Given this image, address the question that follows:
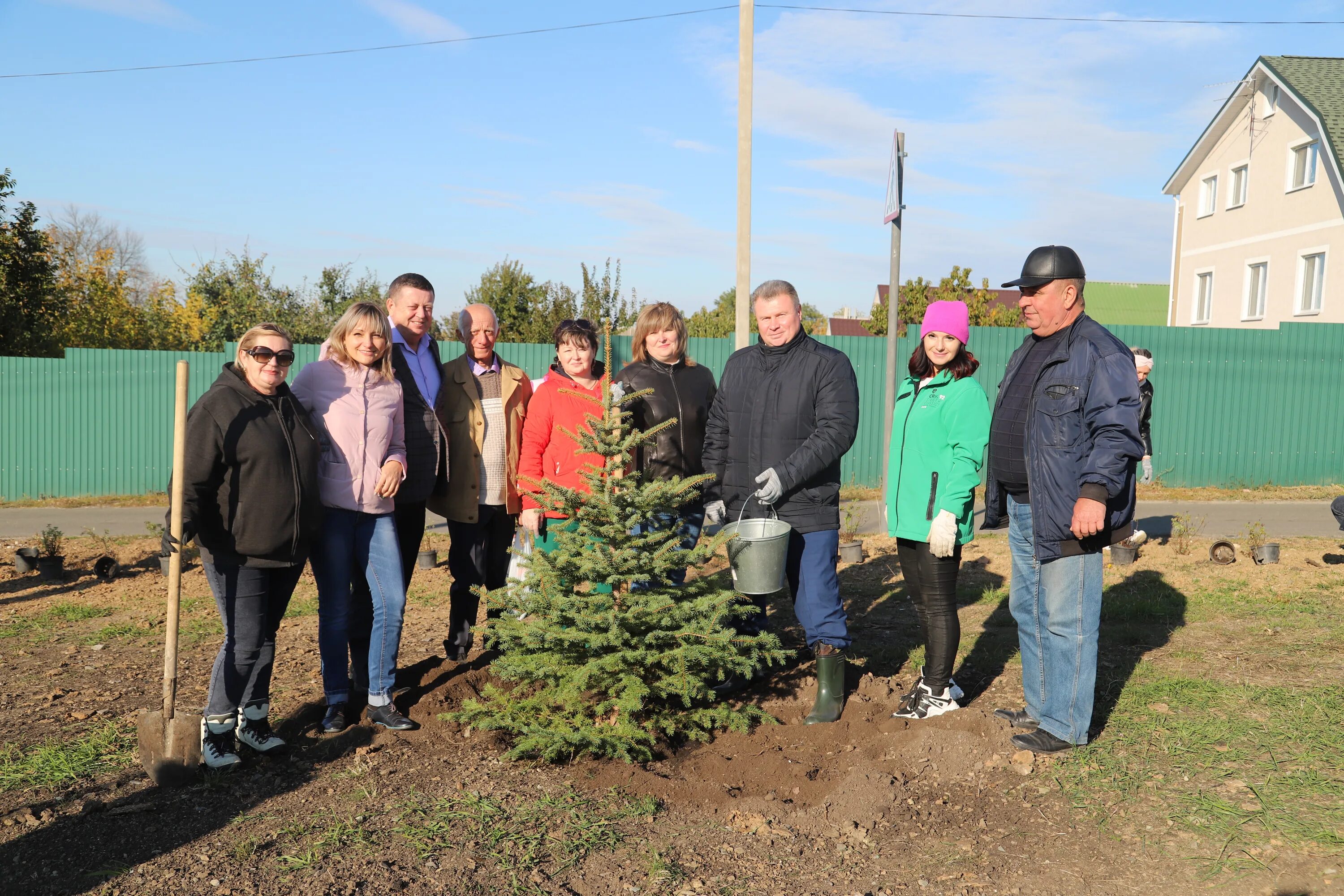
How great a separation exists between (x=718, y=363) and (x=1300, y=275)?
624 inches

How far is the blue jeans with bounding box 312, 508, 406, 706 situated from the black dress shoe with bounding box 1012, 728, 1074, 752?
287 centimetres

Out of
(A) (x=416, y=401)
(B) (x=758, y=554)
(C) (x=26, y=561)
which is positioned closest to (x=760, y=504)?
(B) (x=758, y=554)

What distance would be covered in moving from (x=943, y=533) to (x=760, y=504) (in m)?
0.89

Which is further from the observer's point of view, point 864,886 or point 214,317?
point 214,317

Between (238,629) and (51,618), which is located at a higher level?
(238,629)

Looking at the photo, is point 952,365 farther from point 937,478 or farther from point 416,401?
point 416,401

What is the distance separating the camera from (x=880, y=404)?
13.4 m

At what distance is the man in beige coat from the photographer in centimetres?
496

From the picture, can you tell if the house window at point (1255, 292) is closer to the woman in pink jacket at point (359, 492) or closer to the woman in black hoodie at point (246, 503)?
the woman in pink jacket at point (359, 492)

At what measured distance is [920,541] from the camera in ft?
14.1

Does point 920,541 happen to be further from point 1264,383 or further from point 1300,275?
point 1300,275

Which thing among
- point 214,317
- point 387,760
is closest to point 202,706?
point 387,760

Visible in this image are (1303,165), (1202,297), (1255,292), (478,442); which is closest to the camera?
(478,442)

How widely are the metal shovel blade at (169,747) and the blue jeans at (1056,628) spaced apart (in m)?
3.63
